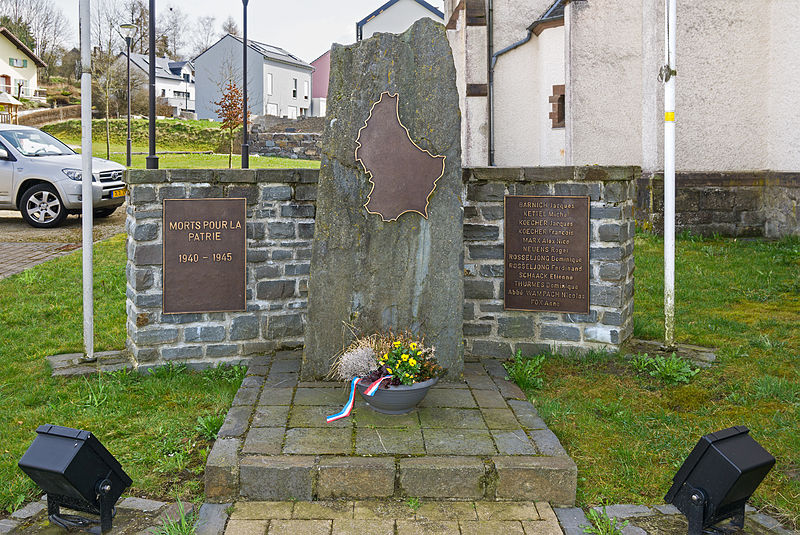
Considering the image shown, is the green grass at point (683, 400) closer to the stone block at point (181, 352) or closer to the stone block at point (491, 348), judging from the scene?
the stone block at point (491, 348)

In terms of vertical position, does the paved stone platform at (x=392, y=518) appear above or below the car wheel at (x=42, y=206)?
below

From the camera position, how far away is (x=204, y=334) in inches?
252

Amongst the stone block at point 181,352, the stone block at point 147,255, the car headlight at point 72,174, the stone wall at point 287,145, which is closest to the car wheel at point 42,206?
the car headlight at point 72,174

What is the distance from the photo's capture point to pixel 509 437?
4633mm

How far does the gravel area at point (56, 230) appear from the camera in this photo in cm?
1354

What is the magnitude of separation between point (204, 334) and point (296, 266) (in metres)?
0.99

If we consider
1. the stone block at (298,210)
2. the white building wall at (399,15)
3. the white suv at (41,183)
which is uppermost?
the white building wall at (399,15)

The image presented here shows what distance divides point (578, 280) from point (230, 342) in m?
3.13

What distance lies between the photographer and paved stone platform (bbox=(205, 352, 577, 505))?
4.18 meters

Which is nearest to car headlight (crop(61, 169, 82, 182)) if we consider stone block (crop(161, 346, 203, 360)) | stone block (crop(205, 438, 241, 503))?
stone block (crop(161, 346, 203, 360))

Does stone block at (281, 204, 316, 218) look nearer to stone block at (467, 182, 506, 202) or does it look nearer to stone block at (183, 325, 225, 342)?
stone block at (183, 325, 225, 342)

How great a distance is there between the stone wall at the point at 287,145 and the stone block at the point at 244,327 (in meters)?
29.0

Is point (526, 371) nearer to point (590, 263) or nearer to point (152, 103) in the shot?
point (590, 263)

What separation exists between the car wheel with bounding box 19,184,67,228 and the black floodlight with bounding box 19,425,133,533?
12.0m
